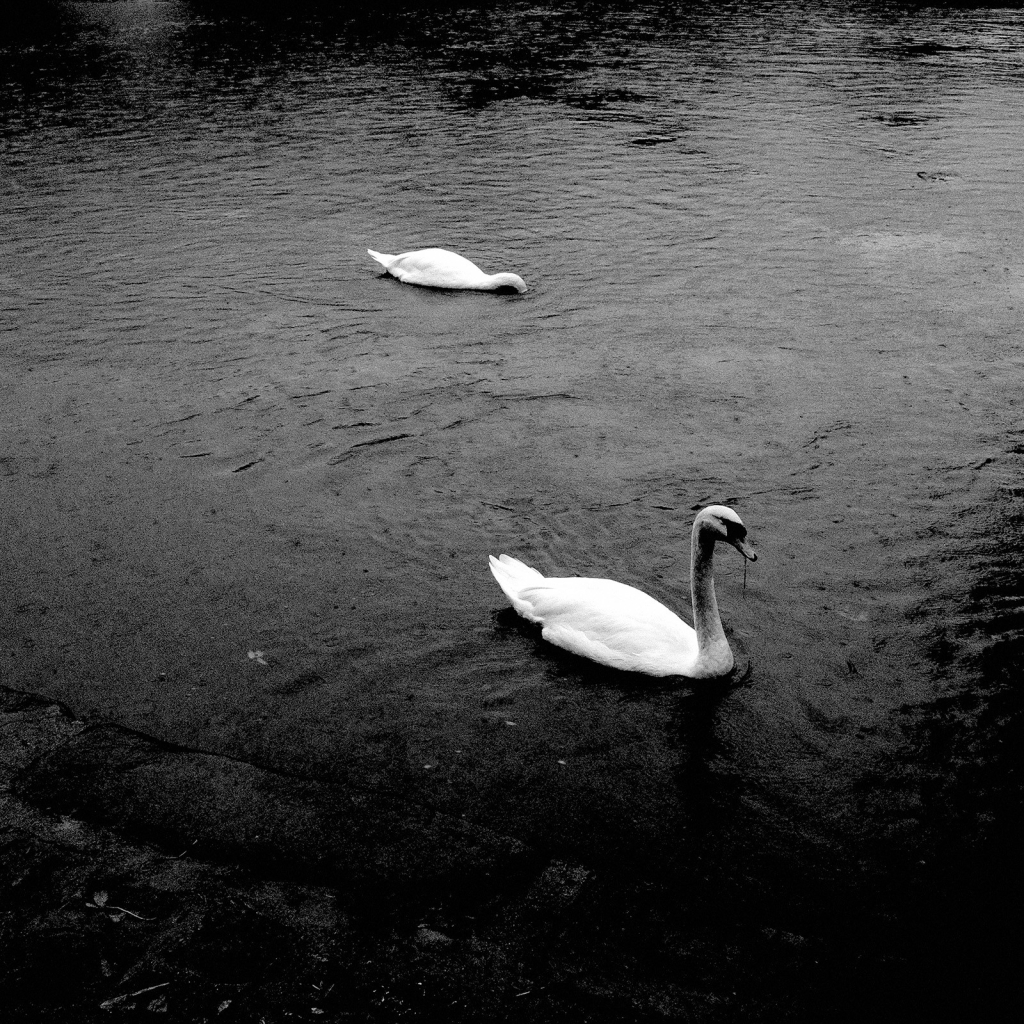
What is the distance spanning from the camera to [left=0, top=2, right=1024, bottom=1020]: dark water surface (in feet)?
18.5

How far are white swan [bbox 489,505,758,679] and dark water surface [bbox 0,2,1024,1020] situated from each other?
7.2 inches

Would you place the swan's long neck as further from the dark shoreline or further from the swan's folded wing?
the dark shoreline

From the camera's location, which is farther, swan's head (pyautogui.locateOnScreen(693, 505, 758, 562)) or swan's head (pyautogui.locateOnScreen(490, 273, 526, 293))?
swan's head (pyautogui.locateOnScreen(490, 273, 526, 293))

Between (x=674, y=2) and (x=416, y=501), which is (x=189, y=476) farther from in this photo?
(x=674, y=2)

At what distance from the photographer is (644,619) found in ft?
22.7

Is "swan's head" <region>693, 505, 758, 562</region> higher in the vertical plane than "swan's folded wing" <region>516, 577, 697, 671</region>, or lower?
higher

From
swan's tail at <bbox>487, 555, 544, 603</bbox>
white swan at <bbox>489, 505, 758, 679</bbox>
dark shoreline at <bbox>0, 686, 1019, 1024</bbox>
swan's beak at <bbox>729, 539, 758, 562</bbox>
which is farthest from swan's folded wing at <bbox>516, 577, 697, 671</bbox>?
dark shoreline at <bbox>0, 686, 1019, 1024</bbox>

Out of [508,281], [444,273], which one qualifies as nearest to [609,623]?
[508,281]

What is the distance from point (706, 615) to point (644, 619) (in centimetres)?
40

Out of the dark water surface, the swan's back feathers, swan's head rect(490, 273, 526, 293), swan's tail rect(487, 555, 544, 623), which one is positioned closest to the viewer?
the dark water surface

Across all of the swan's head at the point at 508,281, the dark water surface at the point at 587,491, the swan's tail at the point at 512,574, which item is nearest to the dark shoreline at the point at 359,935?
the dark water surface at the point at 587,491

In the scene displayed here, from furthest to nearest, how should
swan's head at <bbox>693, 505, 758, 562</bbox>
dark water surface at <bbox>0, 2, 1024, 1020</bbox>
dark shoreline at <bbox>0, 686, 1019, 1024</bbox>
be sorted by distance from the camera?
swan's head at <bbox>693, 505, 758, 562</bbox>
dark water surface at <bbox>0, 2, 1024, 1020</bbox>
dark shoreline at <bbox>0, 686, 1019, 1024</bbox>

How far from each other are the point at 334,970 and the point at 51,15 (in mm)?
50057

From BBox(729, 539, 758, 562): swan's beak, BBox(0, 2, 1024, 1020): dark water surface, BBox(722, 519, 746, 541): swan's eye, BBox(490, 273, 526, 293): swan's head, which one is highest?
BBox(722, 519, 746, 541): swan's eye
